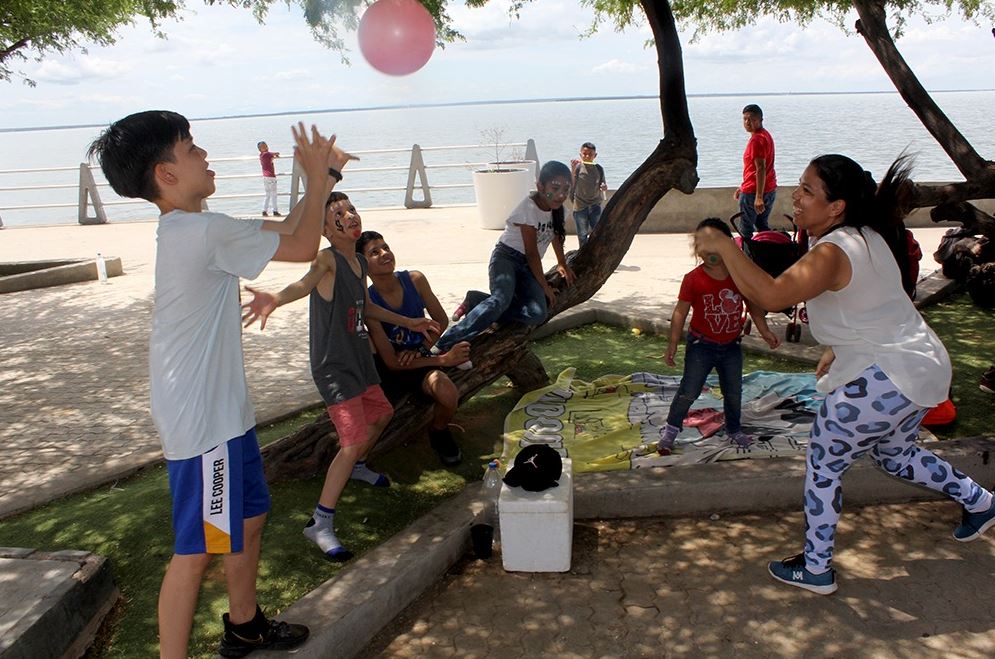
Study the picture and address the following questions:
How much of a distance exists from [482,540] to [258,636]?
1274 mm

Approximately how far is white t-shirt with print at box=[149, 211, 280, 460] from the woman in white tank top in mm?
1844

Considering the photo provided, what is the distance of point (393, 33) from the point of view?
5656mm

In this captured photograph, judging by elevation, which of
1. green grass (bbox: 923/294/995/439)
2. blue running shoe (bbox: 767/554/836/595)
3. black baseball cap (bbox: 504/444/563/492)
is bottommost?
blue running shoe (bbox: 767/554/836/595)

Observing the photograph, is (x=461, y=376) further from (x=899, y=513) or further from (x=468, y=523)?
(x=899, y=513)

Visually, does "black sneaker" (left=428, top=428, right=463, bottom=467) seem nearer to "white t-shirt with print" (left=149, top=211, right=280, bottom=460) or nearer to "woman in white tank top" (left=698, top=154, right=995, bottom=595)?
"woman in white tank top" (left=698, top=154, right=995, bottom=595)

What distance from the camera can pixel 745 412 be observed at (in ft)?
18.8

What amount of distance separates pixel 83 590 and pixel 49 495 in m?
1.79

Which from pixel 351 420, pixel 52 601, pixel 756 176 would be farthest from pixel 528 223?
pixel 756 176

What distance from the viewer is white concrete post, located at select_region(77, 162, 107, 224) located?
18766 mm

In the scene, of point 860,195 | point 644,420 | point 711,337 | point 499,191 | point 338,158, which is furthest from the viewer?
point 499,191

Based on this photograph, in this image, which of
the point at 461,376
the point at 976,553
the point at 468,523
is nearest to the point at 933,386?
the point at 976,553

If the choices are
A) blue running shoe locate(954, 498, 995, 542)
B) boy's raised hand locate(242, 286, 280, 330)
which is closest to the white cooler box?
boy's raised hand locate(242, 286, 280, 330)

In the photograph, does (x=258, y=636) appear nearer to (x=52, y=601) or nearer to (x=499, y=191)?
(x=52, y=601)

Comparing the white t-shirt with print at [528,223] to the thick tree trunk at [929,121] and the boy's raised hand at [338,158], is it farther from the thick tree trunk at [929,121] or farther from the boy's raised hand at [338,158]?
the boy's raised hand at [338,158]
